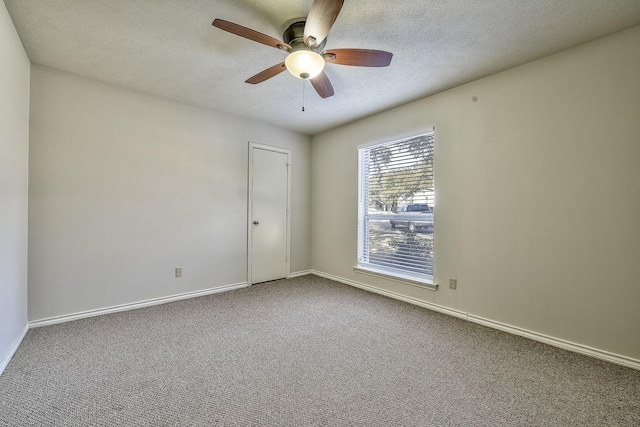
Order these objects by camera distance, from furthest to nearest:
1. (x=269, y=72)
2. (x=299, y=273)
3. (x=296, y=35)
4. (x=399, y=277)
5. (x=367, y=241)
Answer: (x=299, y=273) < (x=367, y=241) < (x=399, y=277) < (x=269, y=72) < (x=296, y=35)

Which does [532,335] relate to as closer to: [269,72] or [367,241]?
[367,241]

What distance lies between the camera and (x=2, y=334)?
1.88 m

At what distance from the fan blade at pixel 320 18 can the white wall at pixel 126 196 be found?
2318mm

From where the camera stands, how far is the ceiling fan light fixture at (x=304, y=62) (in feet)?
6.02

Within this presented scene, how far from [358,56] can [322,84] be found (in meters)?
0.50

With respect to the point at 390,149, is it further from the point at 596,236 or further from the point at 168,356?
the point at 168,356

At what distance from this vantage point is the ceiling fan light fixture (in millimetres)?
1835

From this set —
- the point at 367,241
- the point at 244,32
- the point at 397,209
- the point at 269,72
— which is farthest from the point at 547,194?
the point at 244,32

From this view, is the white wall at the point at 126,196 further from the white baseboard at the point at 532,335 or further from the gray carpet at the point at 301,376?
the white baseboard at the point at 532,335

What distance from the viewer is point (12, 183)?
212 centimetres

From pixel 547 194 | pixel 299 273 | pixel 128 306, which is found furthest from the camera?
pixel 299 273

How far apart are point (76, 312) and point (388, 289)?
342cm

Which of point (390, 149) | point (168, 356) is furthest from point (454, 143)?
point (168, 356)

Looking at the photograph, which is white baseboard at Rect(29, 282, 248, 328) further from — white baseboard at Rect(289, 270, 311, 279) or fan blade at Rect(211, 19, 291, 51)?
fan blade at Rect(211, 19, 291, 51)
